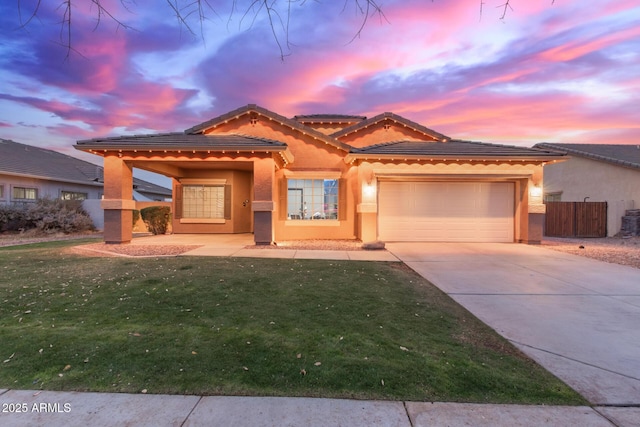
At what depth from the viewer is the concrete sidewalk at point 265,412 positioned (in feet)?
7.20

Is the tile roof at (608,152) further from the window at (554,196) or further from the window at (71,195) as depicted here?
the window at (71,195)

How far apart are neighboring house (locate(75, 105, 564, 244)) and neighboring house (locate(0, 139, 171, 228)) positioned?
9143 millimetres

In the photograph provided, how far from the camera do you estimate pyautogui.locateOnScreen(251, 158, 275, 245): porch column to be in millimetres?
10898

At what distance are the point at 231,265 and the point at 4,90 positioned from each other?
5.08m

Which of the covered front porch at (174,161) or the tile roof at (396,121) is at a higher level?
the tile roof at (396,121)

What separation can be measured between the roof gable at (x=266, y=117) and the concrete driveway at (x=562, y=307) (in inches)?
252

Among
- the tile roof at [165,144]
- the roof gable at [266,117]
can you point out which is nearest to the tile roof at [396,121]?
the roof gable at [266,117]

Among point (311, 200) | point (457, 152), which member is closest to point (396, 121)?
point (457, 152)

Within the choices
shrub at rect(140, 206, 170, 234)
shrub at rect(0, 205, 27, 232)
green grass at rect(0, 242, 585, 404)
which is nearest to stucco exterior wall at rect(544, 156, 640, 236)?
green grass at rect(0, 242, 585, 404)

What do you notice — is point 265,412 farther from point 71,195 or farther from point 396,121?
point 71,195

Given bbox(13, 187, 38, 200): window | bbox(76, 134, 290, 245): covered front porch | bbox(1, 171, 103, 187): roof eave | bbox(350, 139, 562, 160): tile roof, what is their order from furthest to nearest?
1. bbox(13, 187, 38, 200): window
2. bbox(1, 171, 103, 187): roof eave
3. bbox(350, 139, 562, 160): tile roof
4. bbox(76, 134, 290, 245): covered front porch

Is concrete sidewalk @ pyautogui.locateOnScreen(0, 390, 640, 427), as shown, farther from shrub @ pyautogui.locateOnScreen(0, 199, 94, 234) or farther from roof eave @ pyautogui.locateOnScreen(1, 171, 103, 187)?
roof eave @ pyautogui.locateOnScreen(1, 171, 103, 187)

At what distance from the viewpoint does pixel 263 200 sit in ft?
35.8

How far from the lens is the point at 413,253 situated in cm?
987
